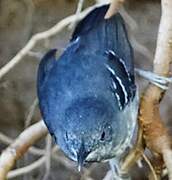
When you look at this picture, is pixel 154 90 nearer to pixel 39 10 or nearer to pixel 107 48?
pixel 107 48

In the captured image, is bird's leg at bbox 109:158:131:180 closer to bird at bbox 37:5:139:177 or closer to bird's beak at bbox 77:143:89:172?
bird at bbox 37:5:139:177

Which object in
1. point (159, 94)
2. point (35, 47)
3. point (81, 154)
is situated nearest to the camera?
point (81, 154)

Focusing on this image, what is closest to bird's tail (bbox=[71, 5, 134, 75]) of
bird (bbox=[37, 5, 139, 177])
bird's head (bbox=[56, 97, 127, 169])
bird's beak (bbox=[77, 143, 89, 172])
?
bird (bbox=[37, 5, 139, 177])

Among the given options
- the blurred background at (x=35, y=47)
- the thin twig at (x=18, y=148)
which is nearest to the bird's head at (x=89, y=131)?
the thin twig at (x=18, y=148)

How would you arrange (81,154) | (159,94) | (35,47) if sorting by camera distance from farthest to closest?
(35,47), (159,94), (81,154)

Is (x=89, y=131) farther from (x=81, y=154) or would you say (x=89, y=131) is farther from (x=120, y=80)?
(x=120, y=80)

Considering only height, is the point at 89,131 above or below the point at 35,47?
above

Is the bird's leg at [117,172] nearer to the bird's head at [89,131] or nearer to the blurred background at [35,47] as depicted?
the bird's head at [89,131]

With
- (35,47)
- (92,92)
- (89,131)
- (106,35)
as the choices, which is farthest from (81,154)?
(35,47)

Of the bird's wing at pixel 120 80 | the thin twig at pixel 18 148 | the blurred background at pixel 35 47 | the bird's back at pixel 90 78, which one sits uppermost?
the bird's back at pixel 90 78
